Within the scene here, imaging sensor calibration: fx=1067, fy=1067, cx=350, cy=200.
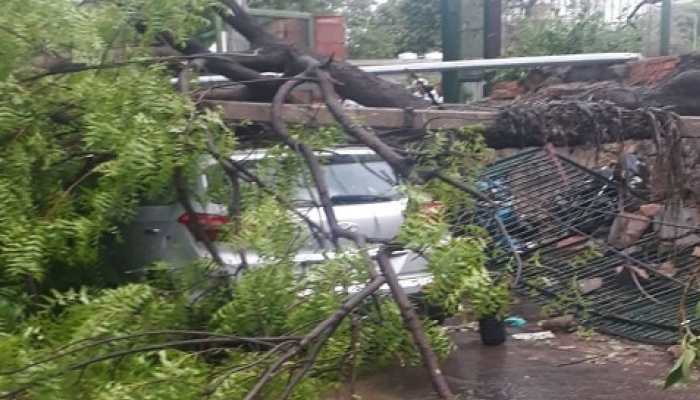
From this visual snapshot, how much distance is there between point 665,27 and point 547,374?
6.99 metres

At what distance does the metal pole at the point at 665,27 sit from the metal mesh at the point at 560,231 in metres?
6.06

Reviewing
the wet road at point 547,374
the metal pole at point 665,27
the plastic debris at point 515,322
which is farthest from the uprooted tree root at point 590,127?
the metal pole at point 665,27

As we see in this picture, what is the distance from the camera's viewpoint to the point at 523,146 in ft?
21.5

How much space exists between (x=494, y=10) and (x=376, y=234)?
5645 millimetres

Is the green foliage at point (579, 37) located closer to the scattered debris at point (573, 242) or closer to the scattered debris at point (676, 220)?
the scattered debris at point (676, 220)

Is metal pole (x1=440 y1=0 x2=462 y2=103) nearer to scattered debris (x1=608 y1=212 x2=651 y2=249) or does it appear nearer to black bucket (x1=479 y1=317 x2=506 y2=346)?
scattered debris (x1=608 y1=212 x2=651 y2=249)

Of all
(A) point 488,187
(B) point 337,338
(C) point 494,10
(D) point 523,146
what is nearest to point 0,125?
(B) point 337,338

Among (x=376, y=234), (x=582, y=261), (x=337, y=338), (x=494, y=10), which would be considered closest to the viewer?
(x=337, y=338)

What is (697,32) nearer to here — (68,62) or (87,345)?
(68,62)

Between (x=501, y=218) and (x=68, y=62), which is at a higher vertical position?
(x=68, y=62)

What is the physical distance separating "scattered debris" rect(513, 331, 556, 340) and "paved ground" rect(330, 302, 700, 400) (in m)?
0.13

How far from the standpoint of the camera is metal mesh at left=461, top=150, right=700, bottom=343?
19.7 feet

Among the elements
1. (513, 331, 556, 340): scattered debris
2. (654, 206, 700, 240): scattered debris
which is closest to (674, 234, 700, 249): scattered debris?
(654, 206, 700, 240): scattered debris

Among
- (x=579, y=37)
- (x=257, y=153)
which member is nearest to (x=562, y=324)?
(x=257, y=153)
